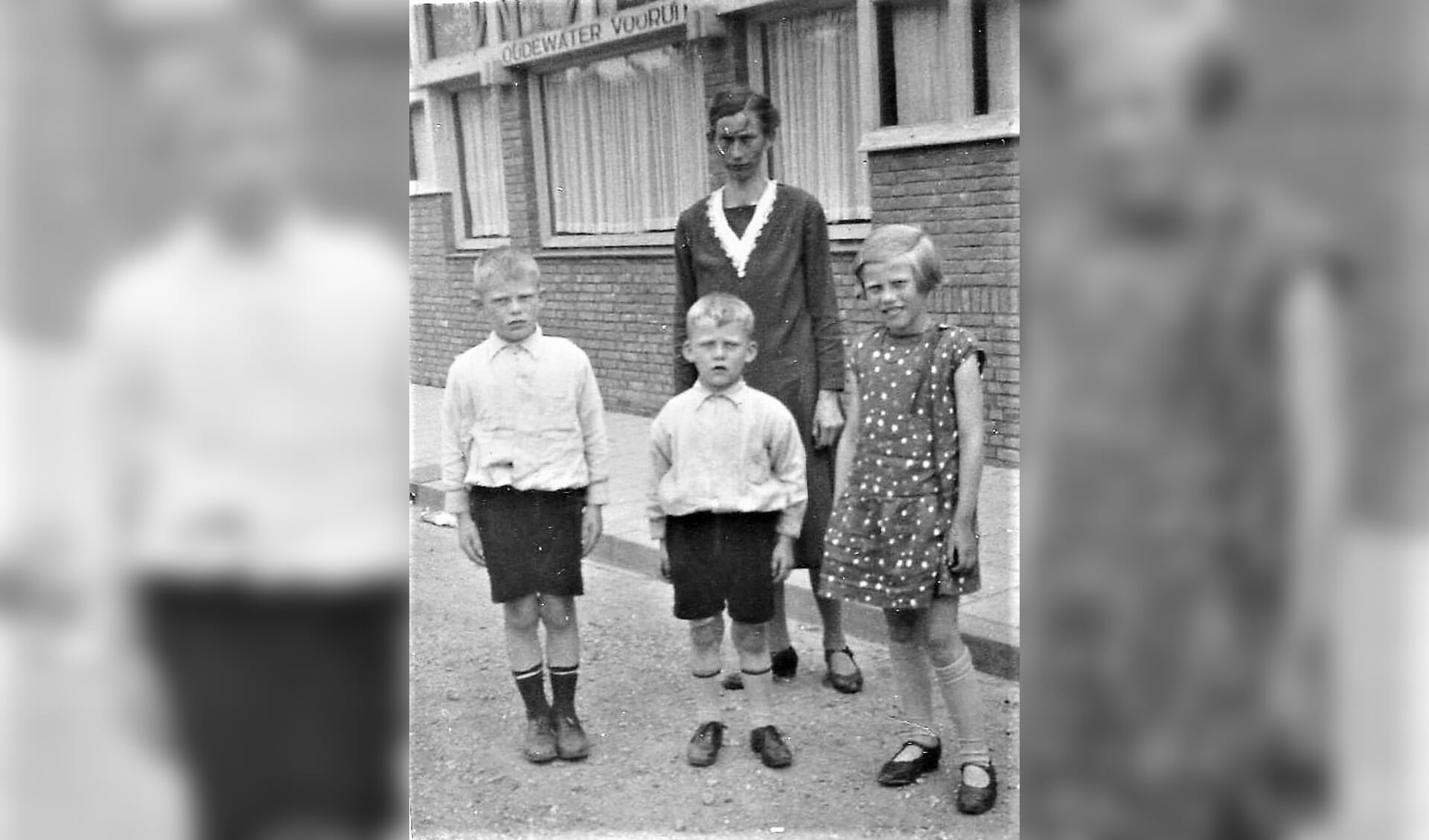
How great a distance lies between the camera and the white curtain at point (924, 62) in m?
2.53

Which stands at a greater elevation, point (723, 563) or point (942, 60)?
point (942, 60)

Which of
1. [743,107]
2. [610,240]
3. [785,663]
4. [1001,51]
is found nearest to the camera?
[1001,51]

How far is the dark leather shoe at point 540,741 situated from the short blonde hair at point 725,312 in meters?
0.93

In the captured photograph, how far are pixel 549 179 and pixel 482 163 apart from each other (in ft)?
0.48

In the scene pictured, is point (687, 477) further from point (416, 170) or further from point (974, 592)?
point (416, 170)

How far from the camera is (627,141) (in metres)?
2.75

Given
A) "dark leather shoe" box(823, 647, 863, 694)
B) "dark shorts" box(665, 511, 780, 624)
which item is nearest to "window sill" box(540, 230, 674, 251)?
"dark shorts" box(665, 511, 780, 624)

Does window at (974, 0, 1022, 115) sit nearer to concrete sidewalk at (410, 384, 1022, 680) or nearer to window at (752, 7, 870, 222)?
window at (752, 7, 870, 222)

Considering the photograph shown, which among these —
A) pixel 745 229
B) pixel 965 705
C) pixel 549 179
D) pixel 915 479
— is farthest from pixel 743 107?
pixel 965 705

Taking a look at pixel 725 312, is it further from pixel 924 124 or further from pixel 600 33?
pixel 600 33

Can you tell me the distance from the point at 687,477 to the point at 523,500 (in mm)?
348

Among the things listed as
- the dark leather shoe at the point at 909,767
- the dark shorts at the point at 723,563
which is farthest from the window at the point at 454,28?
the dark leather shoe at the point at 909,767
